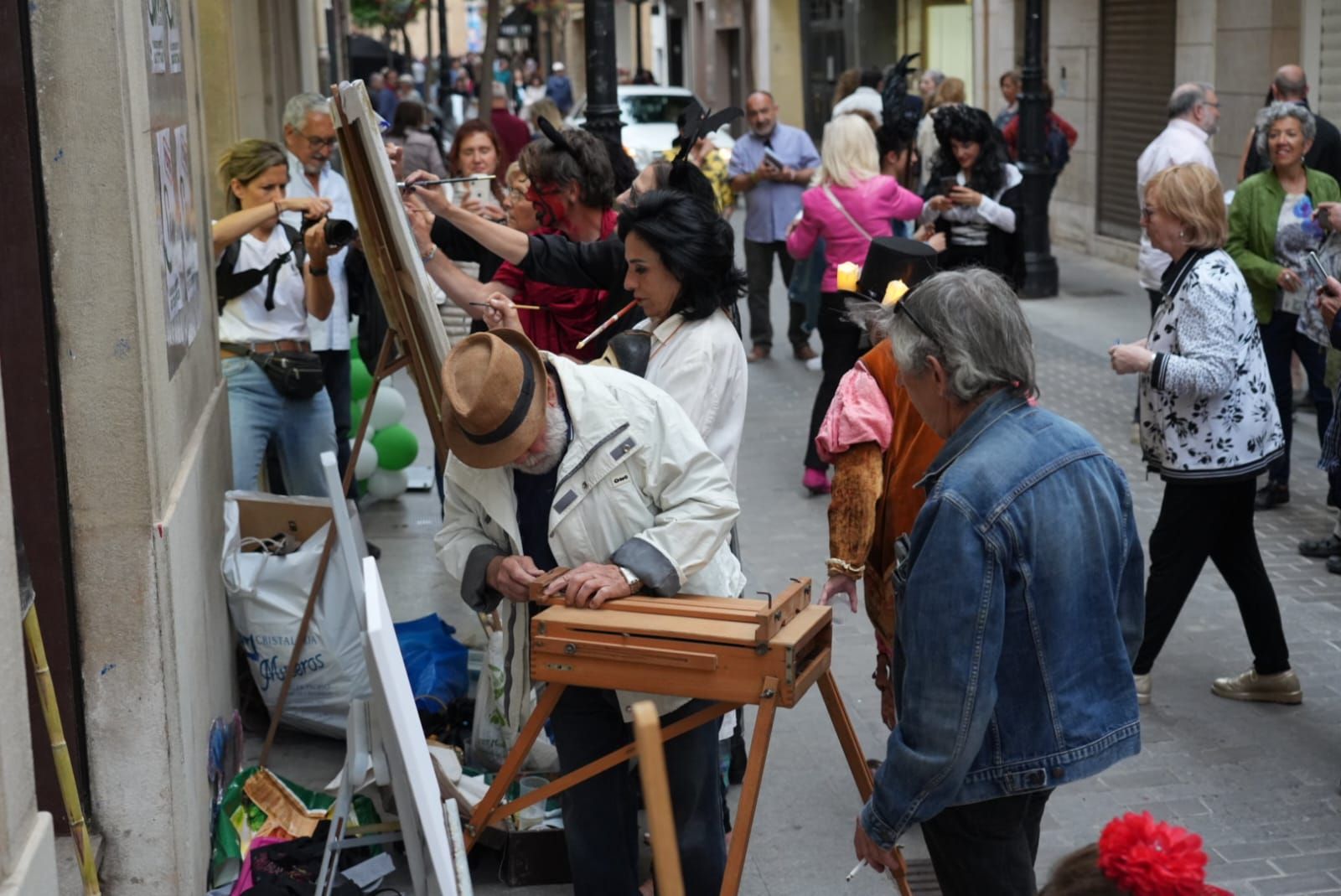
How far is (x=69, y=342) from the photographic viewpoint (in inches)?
147

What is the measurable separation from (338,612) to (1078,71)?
50.0 ft

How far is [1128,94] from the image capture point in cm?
1742

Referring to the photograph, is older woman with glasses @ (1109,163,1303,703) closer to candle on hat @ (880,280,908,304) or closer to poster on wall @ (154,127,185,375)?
candle on hat @ (880,280,908,304)

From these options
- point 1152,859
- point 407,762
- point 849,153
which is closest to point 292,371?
point 407,762

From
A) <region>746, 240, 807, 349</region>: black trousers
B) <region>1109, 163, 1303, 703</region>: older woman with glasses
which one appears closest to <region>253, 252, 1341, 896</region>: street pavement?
<region>1109, 163, 1303, 703</region>: older woman with glasses

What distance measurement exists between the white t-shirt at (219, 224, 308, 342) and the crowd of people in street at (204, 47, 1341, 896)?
0.04ft

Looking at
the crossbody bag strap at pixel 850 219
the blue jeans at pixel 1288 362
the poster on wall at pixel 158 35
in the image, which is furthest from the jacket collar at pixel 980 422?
the crossbody bag strap at pixel 850 219

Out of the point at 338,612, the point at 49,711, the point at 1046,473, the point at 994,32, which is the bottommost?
the point at 338,612

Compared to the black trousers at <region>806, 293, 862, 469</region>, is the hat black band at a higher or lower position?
higher

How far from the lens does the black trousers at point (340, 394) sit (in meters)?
7.18

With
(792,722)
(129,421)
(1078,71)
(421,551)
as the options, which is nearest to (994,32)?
(1078,71)

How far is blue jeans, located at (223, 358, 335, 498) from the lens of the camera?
6277 mm

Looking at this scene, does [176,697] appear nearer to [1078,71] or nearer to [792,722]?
[792,722]

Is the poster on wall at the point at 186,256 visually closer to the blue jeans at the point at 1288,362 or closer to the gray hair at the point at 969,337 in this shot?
the gray hair at the point at 969,337
